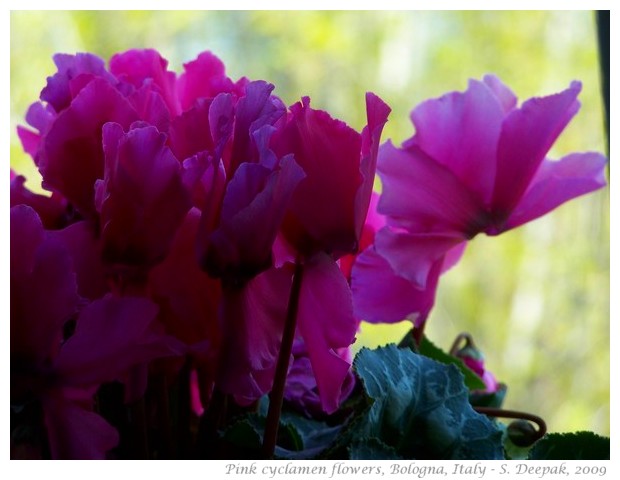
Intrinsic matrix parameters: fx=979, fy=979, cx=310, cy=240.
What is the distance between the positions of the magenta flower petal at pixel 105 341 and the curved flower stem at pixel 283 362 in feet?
0.15

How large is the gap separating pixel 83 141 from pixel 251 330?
10cm

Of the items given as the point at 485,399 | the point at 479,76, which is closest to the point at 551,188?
the point at 485,399

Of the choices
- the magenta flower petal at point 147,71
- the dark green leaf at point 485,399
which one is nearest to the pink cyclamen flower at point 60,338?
→ the magenta flower petal at point 147,71

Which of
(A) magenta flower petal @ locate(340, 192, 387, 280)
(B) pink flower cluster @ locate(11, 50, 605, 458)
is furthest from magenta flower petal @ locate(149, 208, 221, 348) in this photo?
(A) magenta flower petal @ locate(340, 192, 387, 280)

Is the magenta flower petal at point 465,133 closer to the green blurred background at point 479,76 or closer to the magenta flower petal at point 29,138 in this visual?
the magenta flower petal at point 29,138

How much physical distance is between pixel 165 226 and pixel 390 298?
0.15 metres

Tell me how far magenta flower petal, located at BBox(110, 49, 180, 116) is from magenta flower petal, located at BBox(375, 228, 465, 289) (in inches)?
4.4

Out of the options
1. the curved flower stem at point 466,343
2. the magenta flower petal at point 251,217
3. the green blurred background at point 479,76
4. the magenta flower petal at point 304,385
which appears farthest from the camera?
the green blurred background at point 479,76

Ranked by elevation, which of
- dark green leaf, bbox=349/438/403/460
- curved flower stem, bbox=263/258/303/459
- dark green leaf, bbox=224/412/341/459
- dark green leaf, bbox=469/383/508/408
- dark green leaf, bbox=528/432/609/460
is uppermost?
curved flower stem, bbox=263/258/303/459

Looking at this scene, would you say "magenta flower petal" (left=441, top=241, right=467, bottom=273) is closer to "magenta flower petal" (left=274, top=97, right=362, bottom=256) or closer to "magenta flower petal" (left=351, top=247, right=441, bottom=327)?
"magenta flower petal" (left=351, top=247, right=441, bottom=327)

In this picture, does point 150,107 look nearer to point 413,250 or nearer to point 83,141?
point 83,141

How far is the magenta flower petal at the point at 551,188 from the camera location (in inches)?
17.7

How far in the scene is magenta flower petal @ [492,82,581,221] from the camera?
1.45ft

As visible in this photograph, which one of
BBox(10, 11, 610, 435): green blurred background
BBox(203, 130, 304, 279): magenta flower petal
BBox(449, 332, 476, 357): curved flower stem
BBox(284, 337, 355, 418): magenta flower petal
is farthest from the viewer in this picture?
BBox(10, 11, 610, 435): green blurred background
